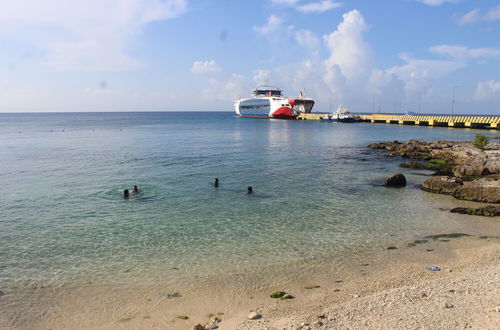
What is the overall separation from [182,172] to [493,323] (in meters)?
22.7

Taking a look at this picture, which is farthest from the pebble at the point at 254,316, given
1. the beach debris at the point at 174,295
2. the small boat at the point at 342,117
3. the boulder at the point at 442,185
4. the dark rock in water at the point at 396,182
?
the small boat at the point at 342,117

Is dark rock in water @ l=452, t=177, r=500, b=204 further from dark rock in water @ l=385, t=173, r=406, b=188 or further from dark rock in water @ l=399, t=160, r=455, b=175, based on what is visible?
dark rock in water @ l=399, t=160, r=455, b=175

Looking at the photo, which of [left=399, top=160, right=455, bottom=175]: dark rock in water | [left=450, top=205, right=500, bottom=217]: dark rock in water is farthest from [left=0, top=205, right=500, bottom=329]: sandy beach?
[left=399, top=160, right=455, bottom=175]: dark rock in water

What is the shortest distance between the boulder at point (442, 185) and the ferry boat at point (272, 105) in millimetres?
93159

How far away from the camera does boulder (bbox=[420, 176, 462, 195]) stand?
65.5ft

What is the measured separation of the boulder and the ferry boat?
306 ft

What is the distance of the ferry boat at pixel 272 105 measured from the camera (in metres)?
113

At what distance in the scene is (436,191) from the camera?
67.1ft

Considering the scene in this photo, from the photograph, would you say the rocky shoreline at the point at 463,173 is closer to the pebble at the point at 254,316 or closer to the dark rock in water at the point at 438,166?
the dark rock in water at the point at 438,166

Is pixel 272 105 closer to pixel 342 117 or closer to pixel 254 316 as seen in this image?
pixel 342 117

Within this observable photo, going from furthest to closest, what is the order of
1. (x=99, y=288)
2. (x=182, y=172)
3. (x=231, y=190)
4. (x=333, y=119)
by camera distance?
(x=333, y=119), (x=182, y=172), (x=231, y=190), (x=99, y=288)

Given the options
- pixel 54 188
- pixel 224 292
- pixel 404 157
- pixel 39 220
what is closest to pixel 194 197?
pixel 39 220

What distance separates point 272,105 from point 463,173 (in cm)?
9634

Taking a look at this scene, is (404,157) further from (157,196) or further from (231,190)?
(157,196)
